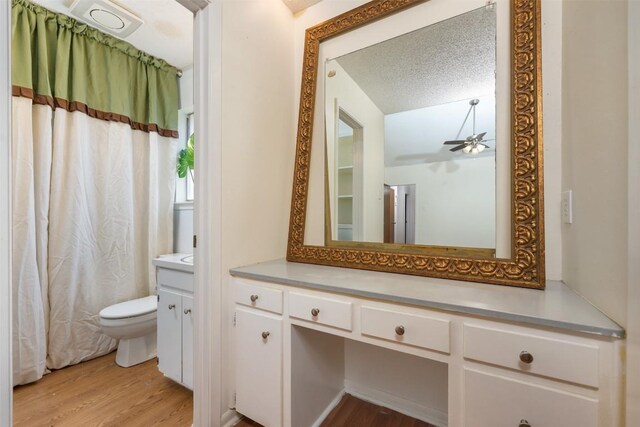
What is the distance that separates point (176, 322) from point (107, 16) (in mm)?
2204

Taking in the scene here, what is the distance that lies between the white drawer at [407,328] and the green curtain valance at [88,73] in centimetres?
249

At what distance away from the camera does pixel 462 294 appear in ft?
3.34

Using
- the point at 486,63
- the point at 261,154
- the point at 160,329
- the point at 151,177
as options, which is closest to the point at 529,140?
the point at 486,63

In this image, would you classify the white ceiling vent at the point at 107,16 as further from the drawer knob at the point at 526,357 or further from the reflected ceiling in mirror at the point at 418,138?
the drawer knob at the point at 526,357

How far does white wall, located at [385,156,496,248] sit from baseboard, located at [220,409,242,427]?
1.32 m

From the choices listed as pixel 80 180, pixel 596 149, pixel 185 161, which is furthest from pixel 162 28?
pixel 596 149

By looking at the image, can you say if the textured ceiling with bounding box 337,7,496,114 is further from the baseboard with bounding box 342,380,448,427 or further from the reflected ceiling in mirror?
the baseboard with bounding box 342,380,448,427

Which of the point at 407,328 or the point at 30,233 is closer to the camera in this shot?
the point at 407,328

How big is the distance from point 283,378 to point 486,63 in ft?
5.82

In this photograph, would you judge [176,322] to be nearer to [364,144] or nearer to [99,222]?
[99,222]

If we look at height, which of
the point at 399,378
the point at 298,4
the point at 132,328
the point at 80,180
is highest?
the point at 298,4

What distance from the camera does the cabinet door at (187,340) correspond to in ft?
5.20

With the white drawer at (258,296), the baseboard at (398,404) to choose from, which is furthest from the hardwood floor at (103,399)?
the baseboard at (398,404)

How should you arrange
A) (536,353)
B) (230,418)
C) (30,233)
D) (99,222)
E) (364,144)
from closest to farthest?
(536,353) → (230,418) → (364,144) → (30,233) → (99,222)
